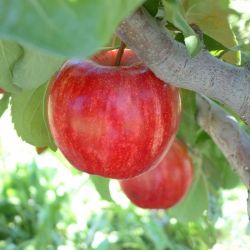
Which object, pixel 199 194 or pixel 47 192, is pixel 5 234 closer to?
pixel 47 192

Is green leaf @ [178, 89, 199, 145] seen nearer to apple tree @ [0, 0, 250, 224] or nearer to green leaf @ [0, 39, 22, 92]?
apple tree @ [0, 0, 250, 224]

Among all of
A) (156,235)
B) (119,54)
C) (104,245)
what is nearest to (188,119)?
(119,54)

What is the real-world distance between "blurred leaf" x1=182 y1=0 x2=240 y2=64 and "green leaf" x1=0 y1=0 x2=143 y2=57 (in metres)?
0.52

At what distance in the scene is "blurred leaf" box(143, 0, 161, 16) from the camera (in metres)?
0.73

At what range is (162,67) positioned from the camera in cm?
76

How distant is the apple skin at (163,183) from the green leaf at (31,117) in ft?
1.78

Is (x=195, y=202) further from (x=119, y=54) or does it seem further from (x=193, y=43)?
(x=193, y=43)

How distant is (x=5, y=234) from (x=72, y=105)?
9.35 ft

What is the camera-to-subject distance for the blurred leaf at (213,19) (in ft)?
3.15

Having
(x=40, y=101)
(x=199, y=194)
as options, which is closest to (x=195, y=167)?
(x=199, y=194)

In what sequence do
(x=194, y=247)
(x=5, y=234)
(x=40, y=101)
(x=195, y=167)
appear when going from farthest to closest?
(x=5, y=234) → (x=194, y=247) → (x=195, y=167) → (x=40, y=101)

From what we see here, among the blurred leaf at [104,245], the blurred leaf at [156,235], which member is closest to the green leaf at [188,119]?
the blurred leaf at [104,245]

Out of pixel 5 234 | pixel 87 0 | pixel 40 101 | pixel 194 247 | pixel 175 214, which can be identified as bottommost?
pixel 5 234

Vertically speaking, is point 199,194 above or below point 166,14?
below
